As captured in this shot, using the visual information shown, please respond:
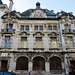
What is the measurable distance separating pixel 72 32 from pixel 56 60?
5863 millimetres

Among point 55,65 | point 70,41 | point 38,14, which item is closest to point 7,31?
point 38,14

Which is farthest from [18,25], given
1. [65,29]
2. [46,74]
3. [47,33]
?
[46,74]

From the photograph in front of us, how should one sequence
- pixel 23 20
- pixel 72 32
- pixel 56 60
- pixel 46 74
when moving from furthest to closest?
pixel 23 20
pixel 72 32
pixel 56 60
pixel 46 74

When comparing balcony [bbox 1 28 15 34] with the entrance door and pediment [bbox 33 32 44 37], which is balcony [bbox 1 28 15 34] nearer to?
pediment [bbox 33 32 44 37]

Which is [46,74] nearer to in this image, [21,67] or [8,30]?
[21,67]

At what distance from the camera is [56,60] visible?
1583 centimetres

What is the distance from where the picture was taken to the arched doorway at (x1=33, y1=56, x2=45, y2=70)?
15388 millimetres

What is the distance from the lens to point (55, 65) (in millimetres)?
15492

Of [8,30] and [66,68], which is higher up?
[8,30]

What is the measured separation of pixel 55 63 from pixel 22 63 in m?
5.36

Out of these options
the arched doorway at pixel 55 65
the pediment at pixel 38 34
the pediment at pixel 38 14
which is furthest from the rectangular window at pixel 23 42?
the arched doorway at pixel 55 65

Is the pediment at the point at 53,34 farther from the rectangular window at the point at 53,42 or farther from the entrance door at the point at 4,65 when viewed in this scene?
the entrance door at the point at 4,65

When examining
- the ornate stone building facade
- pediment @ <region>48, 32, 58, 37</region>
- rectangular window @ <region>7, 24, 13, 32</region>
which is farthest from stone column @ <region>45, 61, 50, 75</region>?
rectangular window @ <region>7, 24, 13, 32</region>

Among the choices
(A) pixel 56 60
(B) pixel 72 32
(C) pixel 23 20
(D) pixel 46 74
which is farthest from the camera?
(C) pixel 23 20
